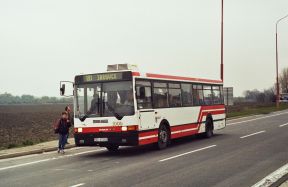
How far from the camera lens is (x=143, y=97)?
51.6 ft

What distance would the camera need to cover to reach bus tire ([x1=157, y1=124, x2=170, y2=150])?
55.4 feet

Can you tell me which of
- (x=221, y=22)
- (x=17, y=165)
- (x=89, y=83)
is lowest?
(x=17, y=165)

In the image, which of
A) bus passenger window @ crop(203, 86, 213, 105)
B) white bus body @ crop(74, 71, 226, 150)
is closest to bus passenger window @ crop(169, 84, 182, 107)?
white bus body @ crop(74, 71, 226, 150)

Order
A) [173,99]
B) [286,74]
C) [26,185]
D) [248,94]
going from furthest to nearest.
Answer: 1. [248,94]
2. [286,74]
3. [173,99]
4. [26,185]

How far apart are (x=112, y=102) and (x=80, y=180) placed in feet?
16.8

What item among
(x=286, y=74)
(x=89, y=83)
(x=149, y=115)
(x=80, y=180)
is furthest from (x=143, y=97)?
(x=286, y=74)

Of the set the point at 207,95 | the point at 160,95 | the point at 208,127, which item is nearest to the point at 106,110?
the point at 160,95

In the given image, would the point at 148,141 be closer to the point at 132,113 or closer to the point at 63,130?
the point at 132,113

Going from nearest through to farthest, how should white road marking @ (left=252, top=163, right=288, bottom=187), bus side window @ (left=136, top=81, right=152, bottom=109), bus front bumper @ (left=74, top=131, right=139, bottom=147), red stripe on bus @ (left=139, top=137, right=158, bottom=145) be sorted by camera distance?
white road marking @ (left=252, top=163, right=288, bottom=187), bus front bumper @ (left=74, top=131, right=139, bottom=147), red stripe on bus @ (left=139, top=137, right=158, bottom=145), bus side window @ (left=136, top=81, right=152, bottom=109)

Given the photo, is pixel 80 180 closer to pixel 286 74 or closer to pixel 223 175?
pixel 223 175

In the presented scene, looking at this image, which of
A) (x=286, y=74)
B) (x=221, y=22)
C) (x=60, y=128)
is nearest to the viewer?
(x=60, y=128)

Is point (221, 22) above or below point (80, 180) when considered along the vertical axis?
above

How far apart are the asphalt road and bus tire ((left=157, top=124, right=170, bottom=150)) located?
28cm

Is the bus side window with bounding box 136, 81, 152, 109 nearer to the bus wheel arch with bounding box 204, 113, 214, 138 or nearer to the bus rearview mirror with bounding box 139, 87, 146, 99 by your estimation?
the bus rearview mirror with bounding box 139, 87, 146, 99
